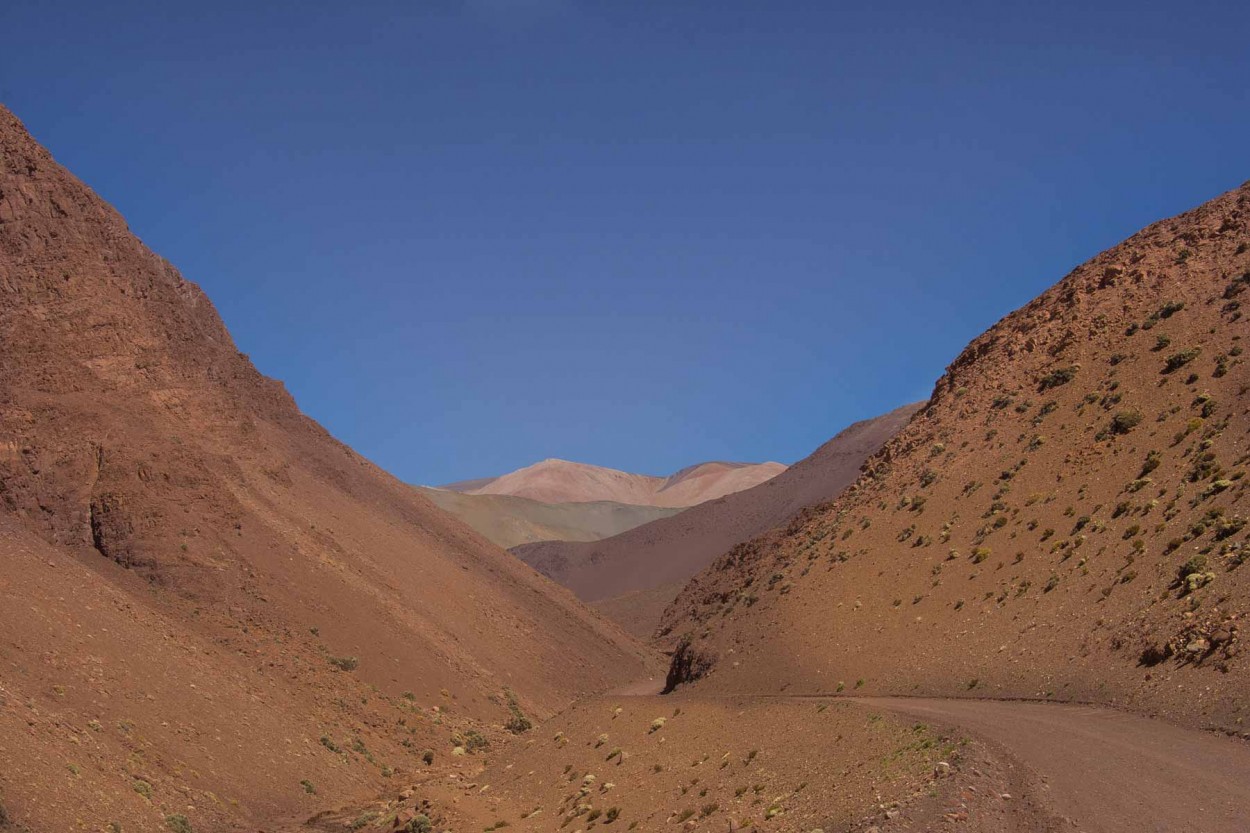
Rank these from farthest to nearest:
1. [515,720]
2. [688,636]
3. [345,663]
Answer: [688,636]
[515,720]
[345,663]

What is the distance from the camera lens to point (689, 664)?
35000mm

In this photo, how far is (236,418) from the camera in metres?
44.9

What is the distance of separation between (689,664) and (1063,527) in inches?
541

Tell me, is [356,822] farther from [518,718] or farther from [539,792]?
[518,718]

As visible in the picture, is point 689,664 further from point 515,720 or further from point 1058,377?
point 1058,377

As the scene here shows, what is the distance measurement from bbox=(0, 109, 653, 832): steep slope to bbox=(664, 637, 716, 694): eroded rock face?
6.38 m

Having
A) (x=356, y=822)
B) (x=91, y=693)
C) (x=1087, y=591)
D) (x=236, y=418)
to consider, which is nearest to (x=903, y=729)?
(x=1087, y=591)

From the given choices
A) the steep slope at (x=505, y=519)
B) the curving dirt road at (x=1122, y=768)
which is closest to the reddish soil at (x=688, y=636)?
the curving dirt road at (x=1122, y=768)

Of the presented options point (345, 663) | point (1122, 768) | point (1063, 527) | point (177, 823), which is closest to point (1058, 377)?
point (1063, 527)

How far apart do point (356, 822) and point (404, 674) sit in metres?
13.1

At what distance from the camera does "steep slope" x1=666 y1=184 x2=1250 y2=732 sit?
20.0 m

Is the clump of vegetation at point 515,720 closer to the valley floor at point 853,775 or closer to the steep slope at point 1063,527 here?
the steep slope at point 1063,527

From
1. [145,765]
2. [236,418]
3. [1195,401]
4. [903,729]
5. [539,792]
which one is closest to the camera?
[903,729]

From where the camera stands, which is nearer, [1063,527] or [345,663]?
[1063,527]
